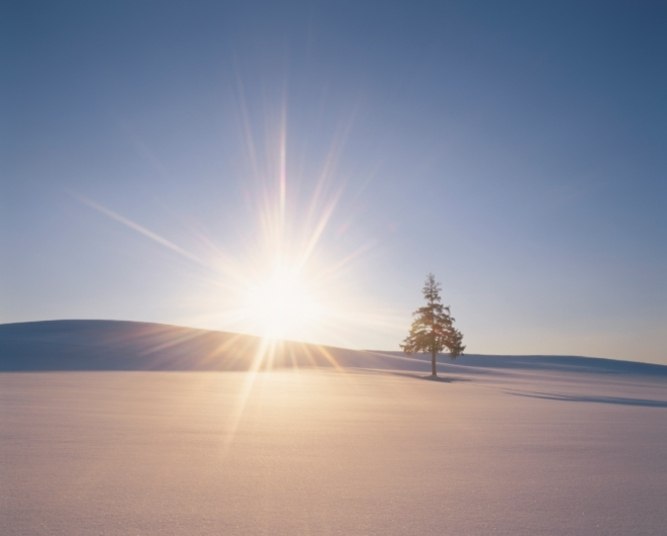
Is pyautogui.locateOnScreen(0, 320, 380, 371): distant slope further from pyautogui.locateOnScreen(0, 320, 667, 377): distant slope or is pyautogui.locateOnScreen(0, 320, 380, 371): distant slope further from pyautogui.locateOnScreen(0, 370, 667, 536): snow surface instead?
pyautogui.locateOnScreen(0, 370, 667, 536): snow surface

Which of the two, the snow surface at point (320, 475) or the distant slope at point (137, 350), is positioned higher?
the distant slope at point (137, 350)

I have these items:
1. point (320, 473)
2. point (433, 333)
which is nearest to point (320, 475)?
point (320, 473)

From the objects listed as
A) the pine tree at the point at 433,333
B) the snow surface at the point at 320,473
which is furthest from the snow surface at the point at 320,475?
the pine tree at the point at 433,333

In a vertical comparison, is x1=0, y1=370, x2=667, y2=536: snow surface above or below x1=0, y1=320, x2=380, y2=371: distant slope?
below

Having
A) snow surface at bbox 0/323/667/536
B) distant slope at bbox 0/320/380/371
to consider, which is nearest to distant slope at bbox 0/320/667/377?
distant slope at bbox 0/320/380/371

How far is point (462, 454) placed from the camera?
9.48m

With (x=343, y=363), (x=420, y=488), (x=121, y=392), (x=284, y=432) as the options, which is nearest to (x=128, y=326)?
(x=343, y=363)

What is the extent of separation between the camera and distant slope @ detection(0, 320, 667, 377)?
50.4m

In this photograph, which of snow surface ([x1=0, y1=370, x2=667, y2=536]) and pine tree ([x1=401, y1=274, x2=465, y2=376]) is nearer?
snow surface ([x1=0, y1=370, x2=667, y2=536])

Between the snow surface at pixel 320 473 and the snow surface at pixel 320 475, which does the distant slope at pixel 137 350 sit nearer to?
the snow surface at pixel 320 473

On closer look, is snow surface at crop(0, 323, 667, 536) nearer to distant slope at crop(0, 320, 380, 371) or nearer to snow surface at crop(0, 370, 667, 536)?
snow surface at crop(0, 370, 667, 536)

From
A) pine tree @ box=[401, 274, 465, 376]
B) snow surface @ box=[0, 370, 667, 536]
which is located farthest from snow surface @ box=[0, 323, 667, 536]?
pine tree @ box=[401, 274, 465, 376]

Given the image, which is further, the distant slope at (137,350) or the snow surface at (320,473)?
the distant slope at (137,350)

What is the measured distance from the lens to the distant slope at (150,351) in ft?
165
